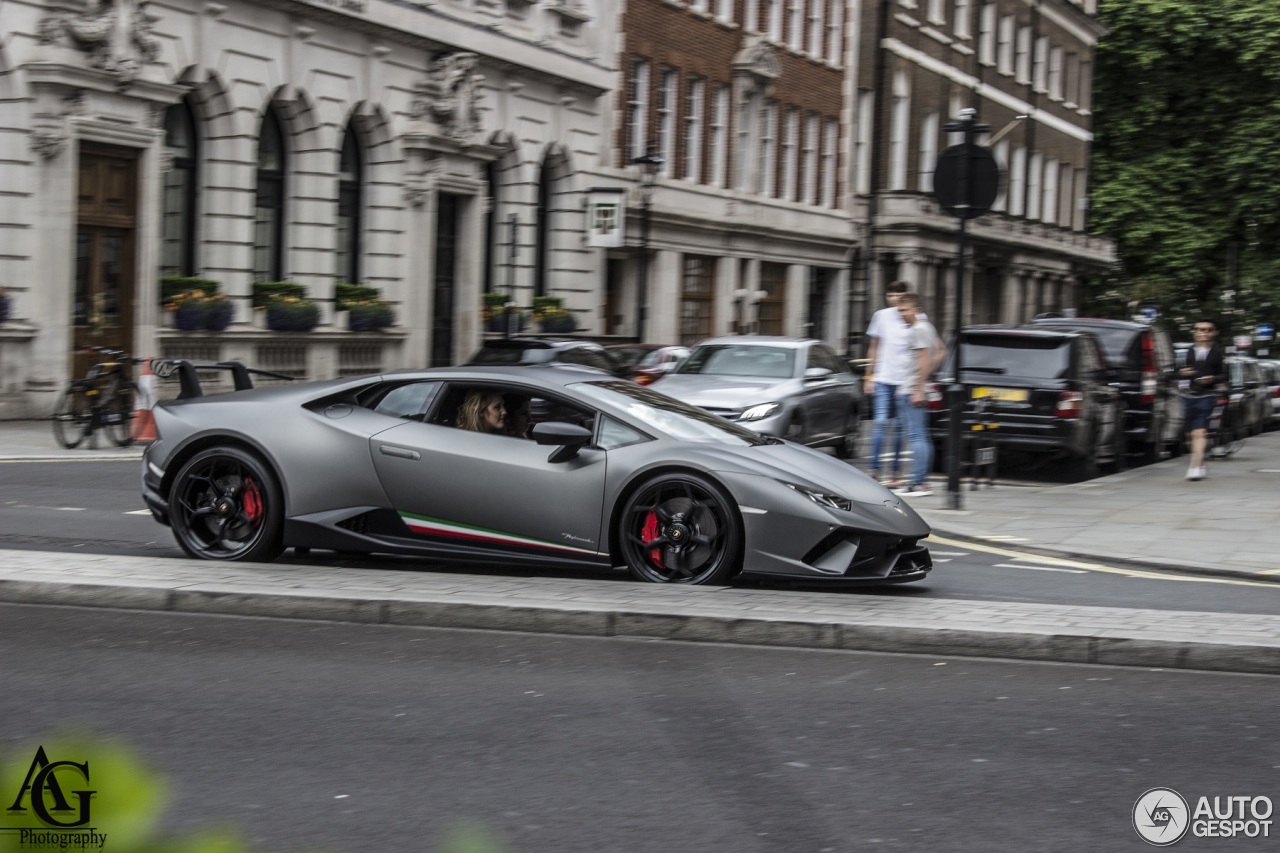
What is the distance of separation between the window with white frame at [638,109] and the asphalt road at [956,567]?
27477 millimetres

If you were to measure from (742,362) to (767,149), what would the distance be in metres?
28.0

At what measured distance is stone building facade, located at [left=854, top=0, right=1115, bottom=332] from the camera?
2109 inches

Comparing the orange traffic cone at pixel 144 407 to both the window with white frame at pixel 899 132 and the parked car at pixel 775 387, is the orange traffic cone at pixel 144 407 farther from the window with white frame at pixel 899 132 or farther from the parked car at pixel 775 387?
the window with white frame at pixel 899 132

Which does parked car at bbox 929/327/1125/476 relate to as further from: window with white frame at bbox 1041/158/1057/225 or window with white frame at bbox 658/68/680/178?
window with white frame at bbox 1041/158/1057/225

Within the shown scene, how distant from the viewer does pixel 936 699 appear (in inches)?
255

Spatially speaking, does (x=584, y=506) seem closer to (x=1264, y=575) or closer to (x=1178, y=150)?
(x=1264, y=575)

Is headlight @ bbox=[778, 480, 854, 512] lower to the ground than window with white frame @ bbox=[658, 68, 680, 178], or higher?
lower

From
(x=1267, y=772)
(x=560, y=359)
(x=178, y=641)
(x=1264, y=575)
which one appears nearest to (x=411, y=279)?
(x=560, y=359)

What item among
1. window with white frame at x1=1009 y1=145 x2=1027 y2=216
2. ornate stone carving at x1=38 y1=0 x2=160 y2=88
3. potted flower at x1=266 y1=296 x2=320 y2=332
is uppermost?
window with white frame at x1=1009 y1=145 x2=1027 y2=216

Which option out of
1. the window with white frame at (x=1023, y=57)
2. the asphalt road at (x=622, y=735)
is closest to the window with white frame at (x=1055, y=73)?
the window with white frame at (x=1023, y=57)

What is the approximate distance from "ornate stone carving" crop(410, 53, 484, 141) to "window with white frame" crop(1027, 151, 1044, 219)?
39582 mm

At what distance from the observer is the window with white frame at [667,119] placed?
41.2m

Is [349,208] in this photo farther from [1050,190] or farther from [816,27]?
[1050,190]

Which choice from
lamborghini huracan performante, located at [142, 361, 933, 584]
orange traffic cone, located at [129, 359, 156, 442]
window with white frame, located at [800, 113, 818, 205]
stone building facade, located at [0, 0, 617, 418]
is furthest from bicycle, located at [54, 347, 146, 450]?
window with white frame, located at [800, 113, 818, 205]
